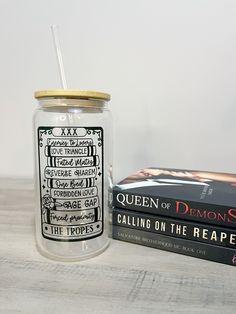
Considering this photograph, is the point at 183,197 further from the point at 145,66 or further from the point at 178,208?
the point at 145,66

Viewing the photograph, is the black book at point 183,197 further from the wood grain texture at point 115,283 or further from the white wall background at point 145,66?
the white wall background at point 145,66

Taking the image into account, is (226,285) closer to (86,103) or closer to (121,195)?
(121,195)

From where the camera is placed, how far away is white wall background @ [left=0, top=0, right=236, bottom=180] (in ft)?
2.61

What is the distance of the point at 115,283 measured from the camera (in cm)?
37

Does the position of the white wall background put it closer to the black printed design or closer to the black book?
the black book

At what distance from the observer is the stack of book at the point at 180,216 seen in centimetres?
42

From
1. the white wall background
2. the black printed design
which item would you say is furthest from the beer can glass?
the white wall background

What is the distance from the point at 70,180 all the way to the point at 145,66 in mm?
521

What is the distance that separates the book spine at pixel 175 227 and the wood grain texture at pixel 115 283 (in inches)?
1.3

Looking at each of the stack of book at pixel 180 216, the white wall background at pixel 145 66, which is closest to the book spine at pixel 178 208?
the stack of book at pixel 180 216

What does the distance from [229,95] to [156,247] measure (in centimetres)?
52

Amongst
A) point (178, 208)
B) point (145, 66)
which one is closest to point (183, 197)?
point (178, 208)

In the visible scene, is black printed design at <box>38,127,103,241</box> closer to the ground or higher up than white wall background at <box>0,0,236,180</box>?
closer to the ground

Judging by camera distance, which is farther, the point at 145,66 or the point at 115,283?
Answer: the point at 145,66
